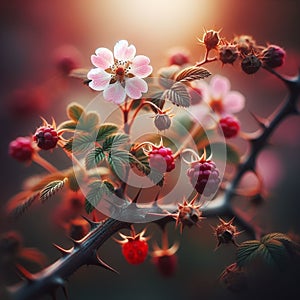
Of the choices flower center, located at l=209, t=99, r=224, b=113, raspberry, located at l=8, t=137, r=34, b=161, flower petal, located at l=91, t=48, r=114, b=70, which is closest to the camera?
flower petal, located at l=91, t=48, r=114, b=70

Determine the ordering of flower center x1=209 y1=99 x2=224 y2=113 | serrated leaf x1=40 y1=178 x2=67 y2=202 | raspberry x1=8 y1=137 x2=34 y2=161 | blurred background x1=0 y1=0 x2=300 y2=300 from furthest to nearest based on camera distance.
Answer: blurred background x1=0 y1=0 x2=300 y2=300 → flower center x1=209 y1=99 x2=224 y2=113 → raspberry x1=8 y1=137 x2=34 y2=161 → serrated leaf x1=40 y1=178 x2=67 y2=202

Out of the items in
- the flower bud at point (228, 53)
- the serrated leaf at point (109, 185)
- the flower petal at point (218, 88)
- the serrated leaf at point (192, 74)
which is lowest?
the flower petal at point (218, 88)

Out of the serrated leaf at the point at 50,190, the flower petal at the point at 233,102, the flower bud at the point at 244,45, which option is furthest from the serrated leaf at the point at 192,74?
the flower petal at the point at 233,102

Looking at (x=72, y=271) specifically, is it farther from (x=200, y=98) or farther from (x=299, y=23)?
(x=299, y=23)

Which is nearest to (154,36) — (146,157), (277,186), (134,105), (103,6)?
(103,6)

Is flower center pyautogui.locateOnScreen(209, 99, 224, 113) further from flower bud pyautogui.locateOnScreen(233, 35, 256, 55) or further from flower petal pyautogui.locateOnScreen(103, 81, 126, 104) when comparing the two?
flower petal pyautogui.locateOnScreen(103, 81, 126, 104)

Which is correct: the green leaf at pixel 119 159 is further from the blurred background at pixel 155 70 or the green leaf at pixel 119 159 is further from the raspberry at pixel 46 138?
the blurred background at pixel 155 70

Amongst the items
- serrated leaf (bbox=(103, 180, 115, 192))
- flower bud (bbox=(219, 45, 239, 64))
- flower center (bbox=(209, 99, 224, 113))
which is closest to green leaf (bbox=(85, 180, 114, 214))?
serrated leaf (bbox=(103, 180, 115, 192))
